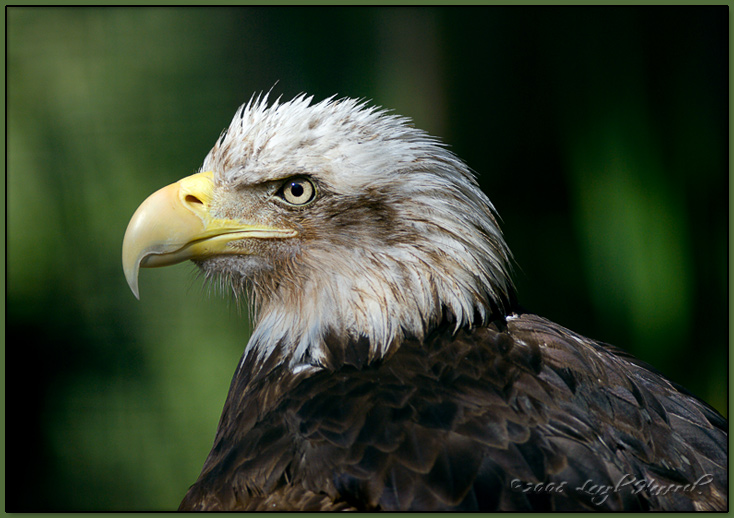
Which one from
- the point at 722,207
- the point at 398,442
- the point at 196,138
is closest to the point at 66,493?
the point at 196,138

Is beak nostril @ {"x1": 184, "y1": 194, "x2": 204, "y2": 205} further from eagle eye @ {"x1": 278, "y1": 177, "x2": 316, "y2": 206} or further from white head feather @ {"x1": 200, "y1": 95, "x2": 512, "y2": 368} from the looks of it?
eagle eye @ {"x1": 278, "y1": 177, "x2": 316, "y2": 206}

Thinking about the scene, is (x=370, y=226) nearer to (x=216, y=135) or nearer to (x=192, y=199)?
(x=192, y=199)

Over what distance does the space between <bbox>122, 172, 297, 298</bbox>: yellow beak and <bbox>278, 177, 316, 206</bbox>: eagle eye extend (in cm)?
7

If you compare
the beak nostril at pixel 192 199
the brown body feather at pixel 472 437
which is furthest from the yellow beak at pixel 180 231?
the brown body feather at pixel 472 437

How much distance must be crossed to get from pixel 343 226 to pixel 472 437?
46cm

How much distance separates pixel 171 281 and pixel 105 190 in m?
0.43

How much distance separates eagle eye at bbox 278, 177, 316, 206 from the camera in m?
1.19

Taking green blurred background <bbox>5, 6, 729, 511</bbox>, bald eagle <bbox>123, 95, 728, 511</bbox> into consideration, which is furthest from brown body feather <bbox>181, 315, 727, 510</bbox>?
green blurred background <bbox>5, 6, 729, 511</bbox>

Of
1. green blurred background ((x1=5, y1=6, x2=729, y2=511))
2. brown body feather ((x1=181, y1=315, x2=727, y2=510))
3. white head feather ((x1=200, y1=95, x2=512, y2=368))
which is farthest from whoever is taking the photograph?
Result: green blurred background ((x1=5, y1=6, x2=729, y2=511))

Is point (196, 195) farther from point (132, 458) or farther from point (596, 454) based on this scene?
point (132, 458)

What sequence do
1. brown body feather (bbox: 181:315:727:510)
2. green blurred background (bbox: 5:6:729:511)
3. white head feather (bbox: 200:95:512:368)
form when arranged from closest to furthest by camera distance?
brown body feather (bbox: 181:315:727:510)
white head feather (bbox: 200:95:512:368)
green blurred background (bbox: 5:6:729:511)

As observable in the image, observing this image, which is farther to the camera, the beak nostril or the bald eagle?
the beak nostril

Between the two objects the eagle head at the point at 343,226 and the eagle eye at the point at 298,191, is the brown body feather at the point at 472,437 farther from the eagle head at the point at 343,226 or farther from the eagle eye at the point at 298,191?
the eagle eye at the point at 298,191

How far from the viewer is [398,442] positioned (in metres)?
0.99
